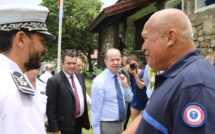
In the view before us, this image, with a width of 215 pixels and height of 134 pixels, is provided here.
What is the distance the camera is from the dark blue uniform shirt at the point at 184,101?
122cm

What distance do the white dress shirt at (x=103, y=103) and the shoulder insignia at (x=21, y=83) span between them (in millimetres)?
2394

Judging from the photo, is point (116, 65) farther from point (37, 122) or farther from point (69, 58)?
point (37, 122)

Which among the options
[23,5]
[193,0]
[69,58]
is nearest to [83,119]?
[69,58]

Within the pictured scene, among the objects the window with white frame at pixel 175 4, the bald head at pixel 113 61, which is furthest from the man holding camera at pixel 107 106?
the window with white frame at pixel 175 4

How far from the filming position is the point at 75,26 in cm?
2883

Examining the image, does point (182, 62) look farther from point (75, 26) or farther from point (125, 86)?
point (75, 26)

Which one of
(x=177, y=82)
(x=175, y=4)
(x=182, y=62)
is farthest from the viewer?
(x=175, y=4)

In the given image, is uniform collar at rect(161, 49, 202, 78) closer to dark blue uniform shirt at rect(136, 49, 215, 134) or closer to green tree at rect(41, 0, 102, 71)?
dark blue uniform shirt at rect(136, 49, 215, 134)

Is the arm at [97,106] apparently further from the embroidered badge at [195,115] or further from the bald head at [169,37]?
the embroidered badge at [195,115]

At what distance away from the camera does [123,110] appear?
3.87 metres

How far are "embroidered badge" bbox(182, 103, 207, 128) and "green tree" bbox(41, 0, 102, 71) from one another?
27791 millimetres

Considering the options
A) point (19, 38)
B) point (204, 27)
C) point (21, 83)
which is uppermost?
point (204, 27)

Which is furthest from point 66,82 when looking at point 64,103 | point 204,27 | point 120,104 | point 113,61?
point 204,27

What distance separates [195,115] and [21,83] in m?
0.84
